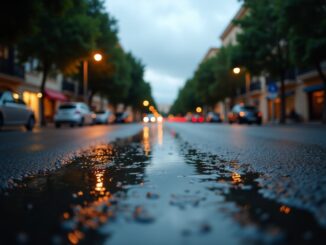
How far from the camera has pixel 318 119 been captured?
112 ft

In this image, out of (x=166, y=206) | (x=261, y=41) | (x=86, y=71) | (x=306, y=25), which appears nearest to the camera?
(x=166, y=206)

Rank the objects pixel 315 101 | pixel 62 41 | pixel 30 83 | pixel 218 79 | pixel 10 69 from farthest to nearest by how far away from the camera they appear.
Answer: pixel 218 79 < pixel 315 101 < pixel 30 83 < pixel 10 69 < pixel 62 41

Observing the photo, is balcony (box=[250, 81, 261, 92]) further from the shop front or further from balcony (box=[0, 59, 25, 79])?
balcony (box=[0, 59, 25, 79])

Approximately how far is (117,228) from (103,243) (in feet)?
0.57

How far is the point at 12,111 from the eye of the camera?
15.1 metres

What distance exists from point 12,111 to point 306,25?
15.6m

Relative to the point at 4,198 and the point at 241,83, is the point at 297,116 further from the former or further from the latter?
the point at 4,198

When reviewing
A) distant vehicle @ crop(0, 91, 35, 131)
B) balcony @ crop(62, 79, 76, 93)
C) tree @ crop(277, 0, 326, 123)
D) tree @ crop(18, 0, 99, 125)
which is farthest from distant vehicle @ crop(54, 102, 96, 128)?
balcony @ crop(62, 79, 76, 93)

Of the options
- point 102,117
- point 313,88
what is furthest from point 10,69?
point 313,88

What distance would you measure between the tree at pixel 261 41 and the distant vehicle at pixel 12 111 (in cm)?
1812

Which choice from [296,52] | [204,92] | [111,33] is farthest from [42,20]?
[204,92]

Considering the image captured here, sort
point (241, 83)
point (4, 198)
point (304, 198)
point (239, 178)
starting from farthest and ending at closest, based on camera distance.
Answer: point (241, 83) < point (239, 178) < point (4, 198) < point (304, 198)

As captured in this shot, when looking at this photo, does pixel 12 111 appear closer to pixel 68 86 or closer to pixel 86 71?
pixel 86 71

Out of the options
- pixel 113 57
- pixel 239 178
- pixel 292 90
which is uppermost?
pixel 113 57
